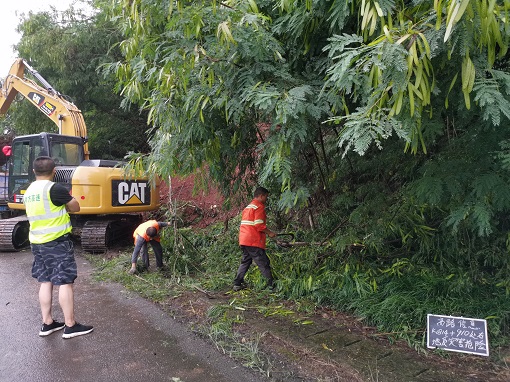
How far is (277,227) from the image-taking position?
7.34m

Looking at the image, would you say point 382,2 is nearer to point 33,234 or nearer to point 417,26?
point 417,26

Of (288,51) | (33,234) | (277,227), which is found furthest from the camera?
(277,227)

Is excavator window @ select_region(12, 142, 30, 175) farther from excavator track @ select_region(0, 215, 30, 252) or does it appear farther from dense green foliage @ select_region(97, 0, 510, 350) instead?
dense green foliage @ select_region(97, 0, 510, 350)

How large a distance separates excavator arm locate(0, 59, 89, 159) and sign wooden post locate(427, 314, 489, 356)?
8635 mm

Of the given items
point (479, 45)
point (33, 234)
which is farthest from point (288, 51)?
point (33, 234)

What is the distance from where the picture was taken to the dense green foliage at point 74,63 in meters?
13.2

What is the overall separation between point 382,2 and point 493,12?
2.15 ft

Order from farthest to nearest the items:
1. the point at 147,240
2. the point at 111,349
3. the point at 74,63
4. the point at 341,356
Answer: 1. the point at 74,63
2. the point at 147,240
3. the point at 111,349
4. the point at 341,356

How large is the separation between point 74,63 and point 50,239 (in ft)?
36.3

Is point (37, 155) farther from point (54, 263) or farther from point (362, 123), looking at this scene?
point (362, 123)

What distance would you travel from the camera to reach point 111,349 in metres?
4.02

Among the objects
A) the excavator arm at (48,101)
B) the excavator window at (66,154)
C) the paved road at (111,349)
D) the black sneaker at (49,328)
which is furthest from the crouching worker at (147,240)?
the excavator arm at (48,101)

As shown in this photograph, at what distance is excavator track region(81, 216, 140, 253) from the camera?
8797 mm

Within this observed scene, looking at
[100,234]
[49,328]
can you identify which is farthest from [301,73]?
[100,234]
